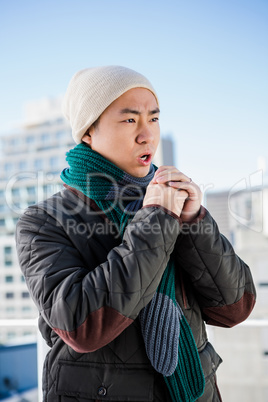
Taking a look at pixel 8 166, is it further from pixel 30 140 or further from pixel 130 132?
pixel 130 132

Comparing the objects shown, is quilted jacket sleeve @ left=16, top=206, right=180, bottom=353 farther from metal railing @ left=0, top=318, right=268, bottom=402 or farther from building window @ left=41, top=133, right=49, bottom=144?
building window @ left=41, top=133, right=49, bottom=144

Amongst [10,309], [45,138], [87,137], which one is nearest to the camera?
[87,137]

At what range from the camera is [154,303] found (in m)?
0.79

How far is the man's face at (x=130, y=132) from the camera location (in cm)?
85

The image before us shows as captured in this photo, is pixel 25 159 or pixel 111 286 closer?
pixel 111 286

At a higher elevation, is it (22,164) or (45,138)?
(45,138)

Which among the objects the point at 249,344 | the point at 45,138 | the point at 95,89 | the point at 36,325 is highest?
the point at 45,138

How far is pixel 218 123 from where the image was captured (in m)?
51.8

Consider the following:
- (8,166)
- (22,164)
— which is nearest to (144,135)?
(22,164)

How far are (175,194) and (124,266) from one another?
170 millimetres

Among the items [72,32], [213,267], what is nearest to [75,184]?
[213,267]

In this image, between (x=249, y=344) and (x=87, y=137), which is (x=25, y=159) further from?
(x=87, y=137)

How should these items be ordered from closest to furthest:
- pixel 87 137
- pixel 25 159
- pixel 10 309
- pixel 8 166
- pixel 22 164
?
1. pixel 87 137
2. pixel 10 309
3. pixel 25 159
4. pixel 22 164
5. pixel 8 166

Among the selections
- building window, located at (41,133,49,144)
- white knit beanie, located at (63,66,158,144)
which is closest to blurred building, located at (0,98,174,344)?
building window, located at (41,133,49,144)
